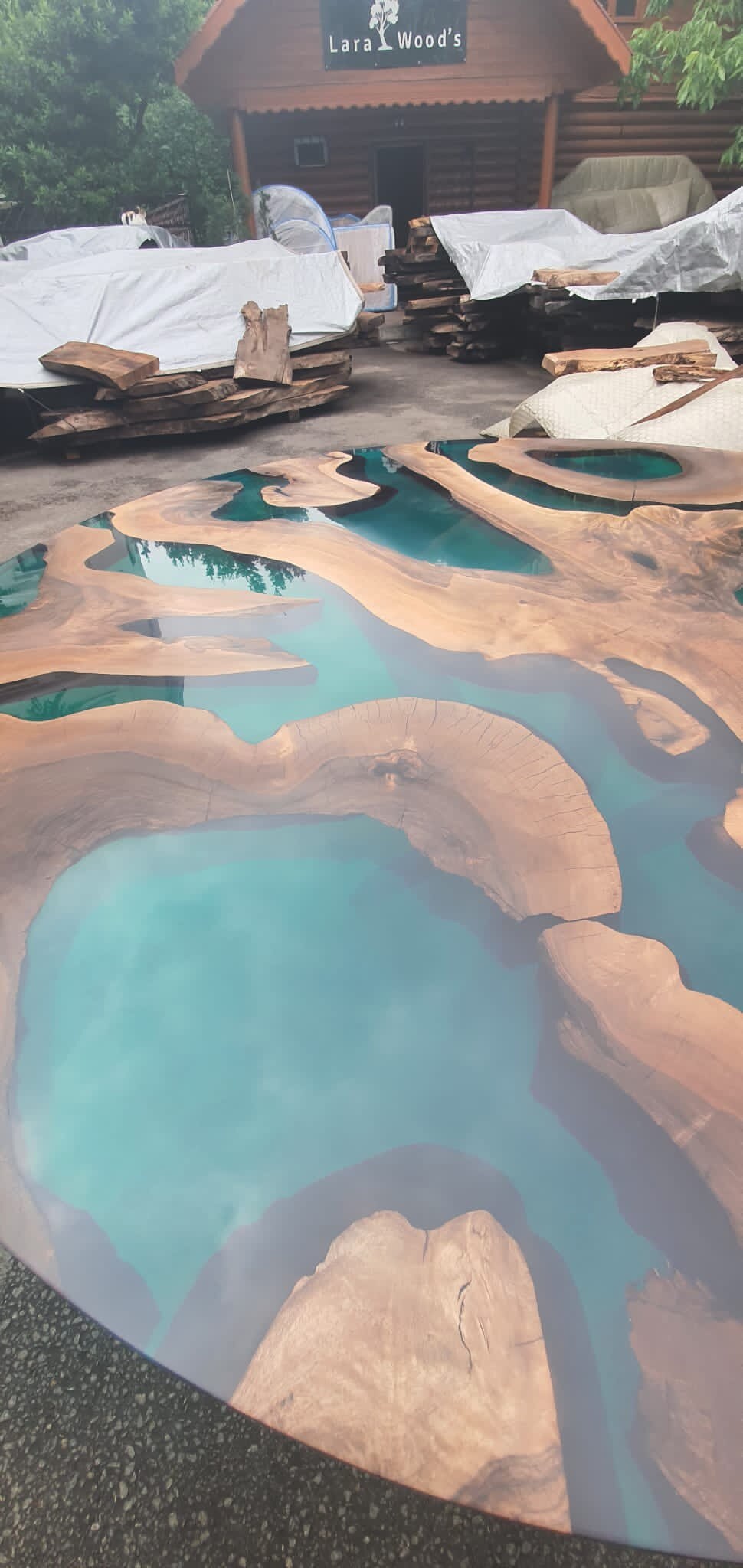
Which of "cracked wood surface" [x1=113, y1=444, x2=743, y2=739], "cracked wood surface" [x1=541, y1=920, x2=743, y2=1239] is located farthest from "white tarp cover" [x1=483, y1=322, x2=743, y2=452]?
"cracked wood surface" [x1=541, y1=920, x2=743, y2=1239]

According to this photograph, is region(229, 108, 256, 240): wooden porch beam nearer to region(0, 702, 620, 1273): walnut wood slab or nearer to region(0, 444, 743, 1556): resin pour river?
region(0, 444, 743, 1556): resin pour river

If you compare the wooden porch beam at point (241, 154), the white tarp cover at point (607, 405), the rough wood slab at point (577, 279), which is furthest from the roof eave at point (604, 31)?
the white tarp cover at point (607, 405)

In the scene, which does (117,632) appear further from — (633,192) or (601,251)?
(633,192)

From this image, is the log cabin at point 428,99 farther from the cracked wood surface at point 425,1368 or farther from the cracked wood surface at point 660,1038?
the cracked wood surface at point 425,1368

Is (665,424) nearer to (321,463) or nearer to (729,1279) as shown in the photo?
(321,463)

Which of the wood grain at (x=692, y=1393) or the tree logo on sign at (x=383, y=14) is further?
the tree logo on sign at (x=383, y=14)

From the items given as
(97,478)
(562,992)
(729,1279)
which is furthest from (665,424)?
(97,478)
